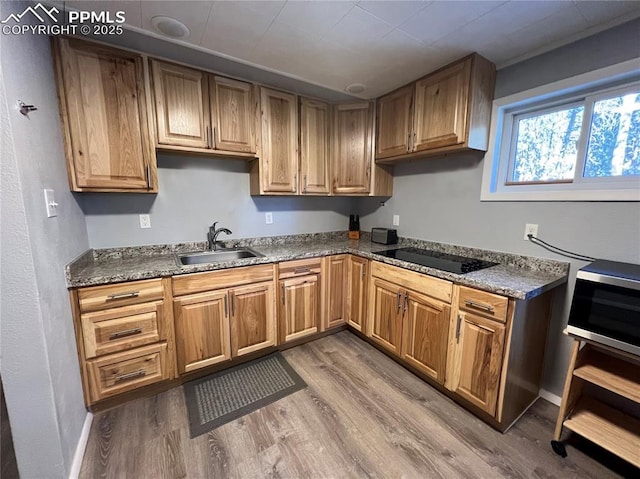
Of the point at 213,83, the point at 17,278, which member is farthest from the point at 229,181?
the point at 17,278

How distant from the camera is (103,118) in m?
1.65

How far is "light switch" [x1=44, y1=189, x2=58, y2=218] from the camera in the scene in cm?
125

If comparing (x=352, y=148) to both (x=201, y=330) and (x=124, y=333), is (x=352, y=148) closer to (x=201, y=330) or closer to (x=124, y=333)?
(x=201, y=330)

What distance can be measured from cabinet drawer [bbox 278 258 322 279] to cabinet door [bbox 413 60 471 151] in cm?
129

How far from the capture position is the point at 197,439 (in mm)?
1466

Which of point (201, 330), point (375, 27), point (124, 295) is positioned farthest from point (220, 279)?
point (375, 27)

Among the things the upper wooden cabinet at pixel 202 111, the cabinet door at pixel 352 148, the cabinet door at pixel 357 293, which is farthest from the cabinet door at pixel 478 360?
the upper wooden cabinet at pixel 202 111

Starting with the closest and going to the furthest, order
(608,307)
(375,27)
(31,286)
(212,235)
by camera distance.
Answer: (31,286) → (608,307) → (375,27) → (212,235)

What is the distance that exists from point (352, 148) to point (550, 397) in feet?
8.12

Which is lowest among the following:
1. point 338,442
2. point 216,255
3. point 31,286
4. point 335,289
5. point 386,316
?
point 338,442

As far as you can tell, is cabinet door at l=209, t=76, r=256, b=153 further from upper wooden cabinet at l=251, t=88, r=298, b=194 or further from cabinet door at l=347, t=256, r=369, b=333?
cabinet door at l=347, t=256, r=369, b=333

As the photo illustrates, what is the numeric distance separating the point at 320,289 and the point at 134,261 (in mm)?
1479

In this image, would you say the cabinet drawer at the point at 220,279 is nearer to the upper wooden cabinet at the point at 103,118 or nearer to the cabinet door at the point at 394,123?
the upper wooden cabinet at the point at 103,118

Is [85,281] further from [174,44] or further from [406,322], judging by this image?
[406,322]
